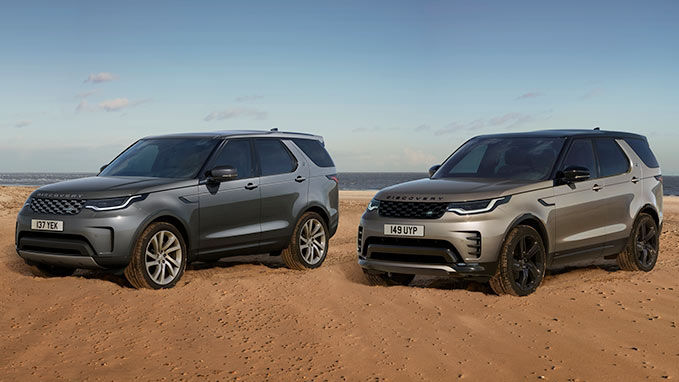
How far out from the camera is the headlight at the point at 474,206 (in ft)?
25.9

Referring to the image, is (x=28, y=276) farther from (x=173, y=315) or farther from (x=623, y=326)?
(x=623, y=326)

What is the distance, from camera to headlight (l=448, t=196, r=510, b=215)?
789 cm

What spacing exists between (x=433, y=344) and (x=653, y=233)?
5.61m

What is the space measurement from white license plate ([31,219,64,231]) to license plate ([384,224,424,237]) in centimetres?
370

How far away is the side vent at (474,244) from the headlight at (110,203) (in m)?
3.74

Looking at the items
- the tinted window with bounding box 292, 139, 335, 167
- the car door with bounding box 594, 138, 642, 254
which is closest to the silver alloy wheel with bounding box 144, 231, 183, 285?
the tinted window with bounding box 292, 139, 335, 167

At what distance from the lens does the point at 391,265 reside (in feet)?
27.1

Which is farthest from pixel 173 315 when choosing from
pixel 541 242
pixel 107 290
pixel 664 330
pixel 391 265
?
pixel 664 330

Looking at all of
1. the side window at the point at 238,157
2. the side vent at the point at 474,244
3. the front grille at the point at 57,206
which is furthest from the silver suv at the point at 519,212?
the front grille at the point at 57,206

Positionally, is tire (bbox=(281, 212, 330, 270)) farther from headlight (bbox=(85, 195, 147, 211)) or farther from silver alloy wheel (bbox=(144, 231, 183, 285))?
headlight (bbox=(85, 195, 147, 211))

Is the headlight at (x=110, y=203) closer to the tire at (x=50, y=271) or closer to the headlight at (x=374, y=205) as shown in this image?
the tire at (x=50, y=271)

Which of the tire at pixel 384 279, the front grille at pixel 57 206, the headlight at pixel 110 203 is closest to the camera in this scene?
the headlight at pixel 110 203

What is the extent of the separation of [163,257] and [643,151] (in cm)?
675

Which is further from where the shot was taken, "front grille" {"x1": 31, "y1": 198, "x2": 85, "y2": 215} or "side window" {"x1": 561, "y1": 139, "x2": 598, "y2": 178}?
"side window" {"x1": 561, "y1": 139, "x2": 598, "y2": 178}
